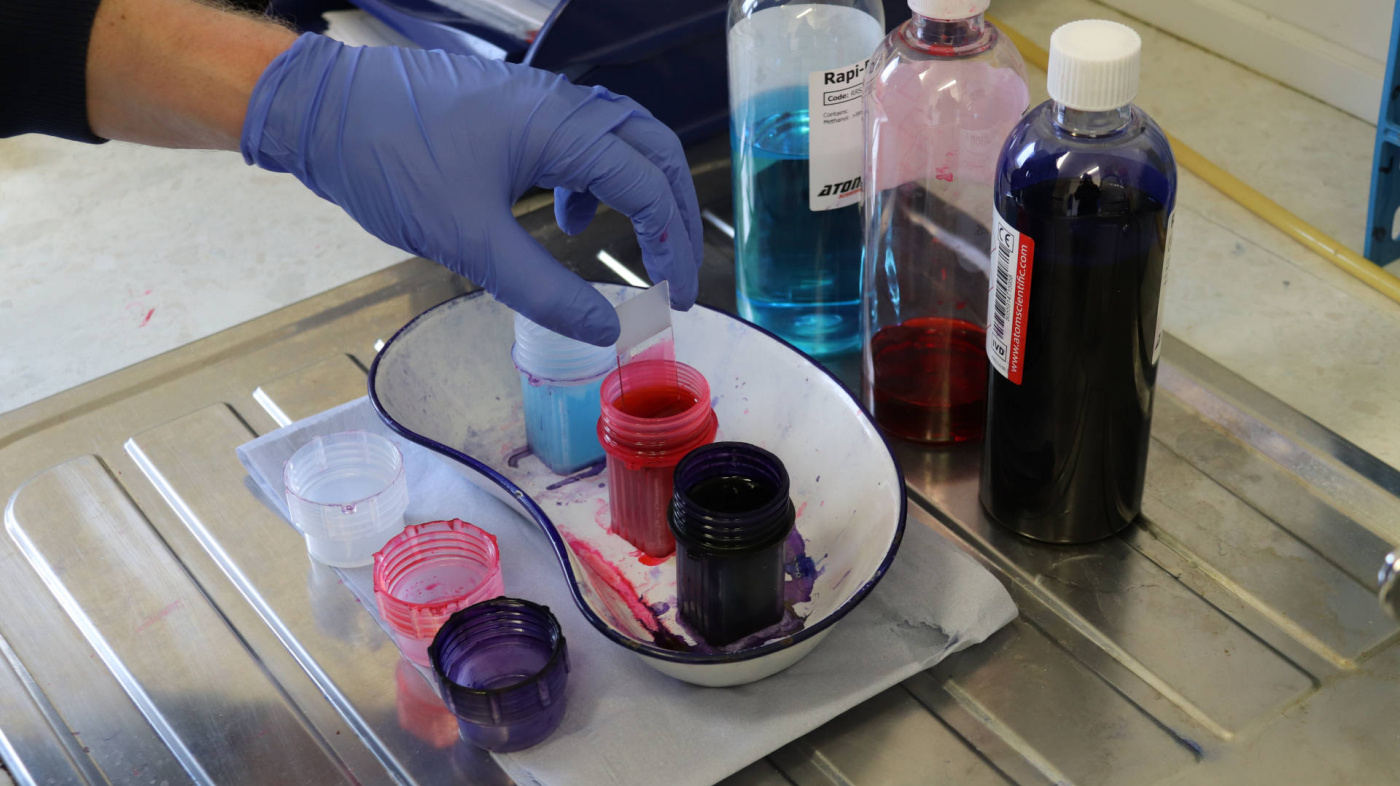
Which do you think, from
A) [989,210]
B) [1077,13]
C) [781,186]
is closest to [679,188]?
[781,186]

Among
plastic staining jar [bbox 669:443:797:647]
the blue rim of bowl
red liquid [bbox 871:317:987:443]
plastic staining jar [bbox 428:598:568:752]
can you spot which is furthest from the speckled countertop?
plastic staining jar [bbox 428:598:568:752]

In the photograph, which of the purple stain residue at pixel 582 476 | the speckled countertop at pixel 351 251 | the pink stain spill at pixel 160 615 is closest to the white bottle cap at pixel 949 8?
the purple stain residue at pixel 582 476

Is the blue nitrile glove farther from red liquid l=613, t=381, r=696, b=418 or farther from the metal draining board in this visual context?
the metal draining board

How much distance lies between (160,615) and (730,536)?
16.2 inches

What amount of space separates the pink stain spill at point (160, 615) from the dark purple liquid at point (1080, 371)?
0.55 meters

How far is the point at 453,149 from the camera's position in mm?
776

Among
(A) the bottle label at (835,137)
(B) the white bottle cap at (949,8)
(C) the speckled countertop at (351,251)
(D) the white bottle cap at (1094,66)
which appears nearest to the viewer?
(D) the white bottle cap at (1094,66)

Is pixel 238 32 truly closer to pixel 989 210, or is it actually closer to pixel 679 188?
pixel 679 188

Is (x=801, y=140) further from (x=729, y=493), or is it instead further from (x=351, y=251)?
(x=351, y=251)

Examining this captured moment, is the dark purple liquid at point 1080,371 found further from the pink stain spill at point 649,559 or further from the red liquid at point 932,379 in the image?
the pink stain spill at point 649,559

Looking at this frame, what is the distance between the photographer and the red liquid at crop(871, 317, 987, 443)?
0.90 metres

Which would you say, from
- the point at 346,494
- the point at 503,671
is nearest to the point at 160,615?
the point at 346,494

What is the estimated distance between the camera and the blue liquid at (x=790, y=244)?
0.93 metres

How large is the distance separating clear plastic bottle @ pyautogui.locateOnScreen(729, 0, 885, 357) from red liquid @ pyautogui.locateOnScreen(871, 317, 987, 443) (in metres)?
0.09
